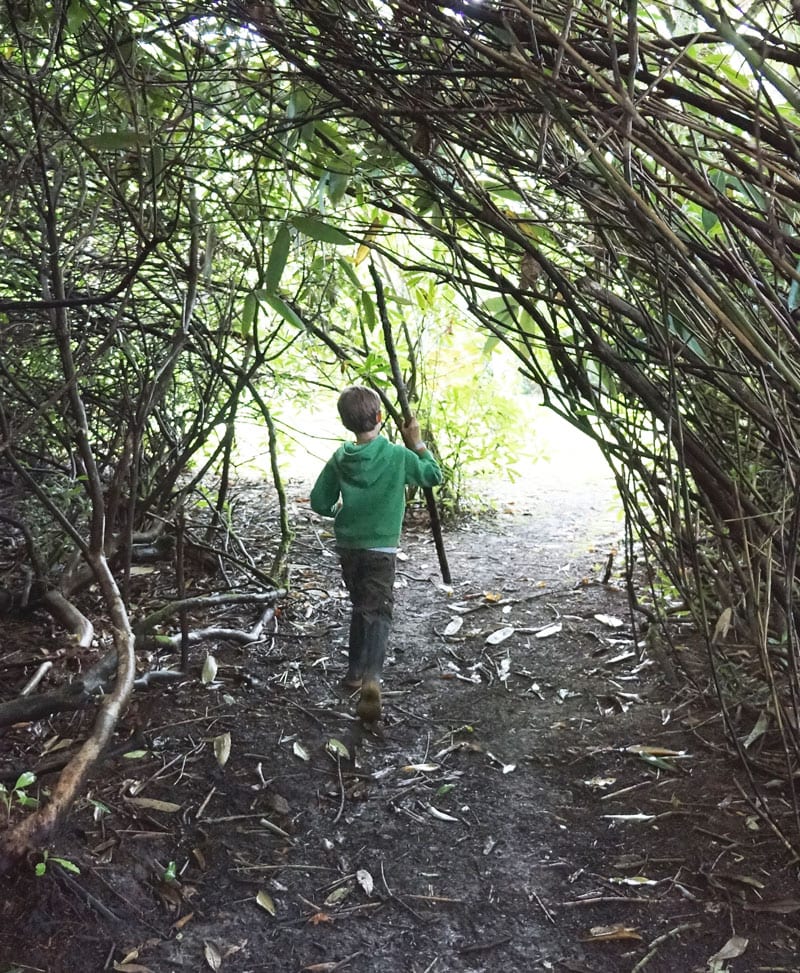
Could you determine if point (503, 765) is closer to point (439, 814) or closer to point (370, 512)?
point (439, 814)

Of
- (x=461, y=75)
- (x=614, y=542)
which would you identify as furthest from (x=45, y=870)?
(x=614, y=542)

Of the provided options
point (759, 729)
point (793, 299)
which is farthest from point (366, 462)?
point (793, 299)

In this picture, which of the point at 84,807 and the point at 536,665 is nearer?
the point at 84,807

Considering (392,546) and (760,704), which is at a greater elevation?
(392,546)

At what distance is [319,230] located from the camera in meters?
2.07

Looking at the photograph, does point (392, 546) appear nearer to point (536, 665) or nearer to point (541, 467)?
point (536, 665)

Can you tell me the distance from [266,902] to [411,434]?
6.93 feet

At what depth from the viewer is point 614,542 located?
5.75 m

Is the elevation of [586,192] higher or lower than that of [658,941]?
higher

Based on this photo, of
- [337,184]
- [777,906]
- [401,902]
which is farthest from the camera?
[401,902]

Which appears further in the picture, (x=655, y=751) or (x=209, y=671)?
(x=209, y=671)

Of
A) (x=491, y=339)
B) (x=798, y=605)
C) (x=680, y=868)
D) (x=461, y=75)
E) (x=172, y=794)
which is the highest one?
(x=461, y=75)

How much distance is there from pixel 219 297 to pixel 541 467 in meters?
5.16

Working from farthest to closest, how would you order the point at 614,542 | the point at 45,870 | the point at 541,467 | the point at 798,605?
1. the point at 541,467
2. the point at 614,542
3. the point at 45,870
4. the point at 798,605
